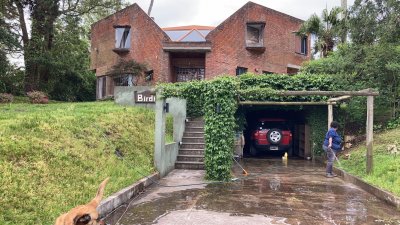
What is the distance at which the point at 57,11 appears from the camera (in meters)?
27.1

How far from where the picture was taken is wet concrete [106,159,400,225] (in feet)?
22.6

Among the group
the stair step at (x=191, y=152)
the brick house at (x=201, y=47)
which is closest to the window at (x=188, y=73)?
the brick house at (x=201, y=47)

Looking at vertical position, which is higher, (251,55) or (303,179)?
(251,55)

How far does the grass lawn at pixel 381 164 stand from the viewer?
30.7ft

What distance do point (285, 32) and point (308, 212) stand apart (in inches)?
855

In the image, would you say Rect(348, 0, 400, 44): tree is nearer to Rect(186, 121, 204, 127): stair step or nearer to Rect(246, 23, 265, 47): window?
Rect(186, 121, 204, 127): stair step

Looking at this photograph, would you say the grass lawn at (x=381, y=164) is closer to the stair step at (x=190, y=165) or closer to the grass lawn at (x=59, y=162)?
the stair step at (x=190, y=165)

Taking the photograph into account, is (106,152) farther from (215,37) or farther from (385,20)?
(215,37)

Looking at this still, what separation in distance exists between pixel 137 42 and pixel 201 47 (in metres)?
4.74

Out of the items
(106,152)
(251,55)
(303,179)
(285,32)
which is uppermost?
(285,32)

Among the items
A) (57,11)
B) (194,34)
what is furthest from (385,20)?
(57,11)

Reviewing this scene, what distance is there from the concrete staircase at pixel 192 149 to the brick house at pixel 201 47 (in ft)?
27.7

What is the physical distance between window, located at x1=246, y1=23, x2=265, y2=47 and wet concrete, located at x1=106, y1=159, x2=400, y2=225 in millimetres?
15239

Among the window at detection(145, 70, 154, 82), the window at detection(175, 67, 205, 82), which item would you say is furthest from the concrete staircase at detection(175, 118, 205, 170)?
the window at detection(175, 67, 205, 82)
